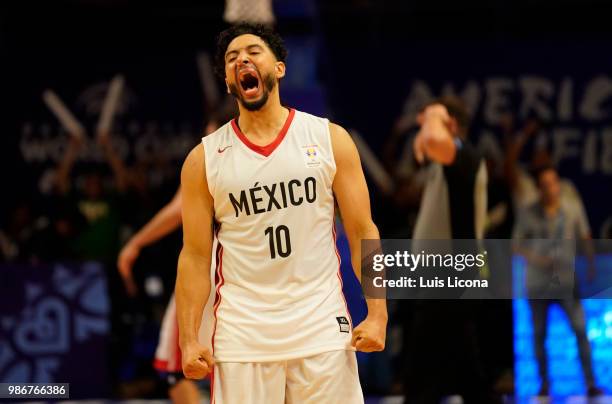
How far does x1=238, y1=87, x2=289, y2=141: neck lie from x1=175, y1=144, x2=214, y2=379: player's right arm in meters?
0.24

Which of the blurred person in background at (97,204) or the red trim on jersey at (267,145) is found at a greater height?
the red trim on jersey at (267,145)

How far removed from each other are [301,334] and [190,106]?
9.19 metres

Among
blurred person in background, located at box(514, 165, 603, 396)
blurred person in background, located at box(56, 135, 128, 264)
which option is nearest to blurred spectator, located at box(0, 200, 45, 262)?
blurred person in background, located at box(56, 135, 128, 264)

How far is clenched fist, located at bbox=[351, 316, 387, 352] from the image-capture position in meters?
4.43

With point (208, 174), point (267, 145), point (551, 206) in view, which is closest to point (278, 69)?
point (267, 145)

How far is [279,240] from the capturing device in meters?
4.53

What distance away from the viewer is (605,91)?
12.5 m

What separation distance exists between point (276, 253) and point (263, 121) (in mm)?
600

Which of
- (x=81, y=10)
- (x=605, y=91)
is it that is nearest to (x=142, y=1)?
(x=81, y=10)

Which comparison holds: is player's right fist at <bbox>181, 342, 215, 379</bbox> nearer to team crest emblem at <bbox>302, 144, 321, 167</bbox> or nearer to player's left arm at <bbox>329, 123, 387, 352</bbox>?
player's left arm at <bbox>329, 123, 387, 352</bbox>

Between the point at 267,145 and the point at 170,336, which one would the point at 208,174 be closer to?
the point at 267,145

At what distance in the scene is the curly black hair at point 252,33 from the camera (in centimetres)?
475

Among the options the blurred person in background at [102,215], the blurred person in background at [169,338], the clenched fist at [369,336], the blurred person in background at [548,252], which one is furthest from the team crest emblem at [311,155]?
the blurred person in background at [102,215]

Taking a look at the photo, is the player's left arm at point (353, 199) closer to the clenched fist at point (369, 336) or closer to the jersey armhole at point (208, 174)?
the clenched fist at point (369, 336)
